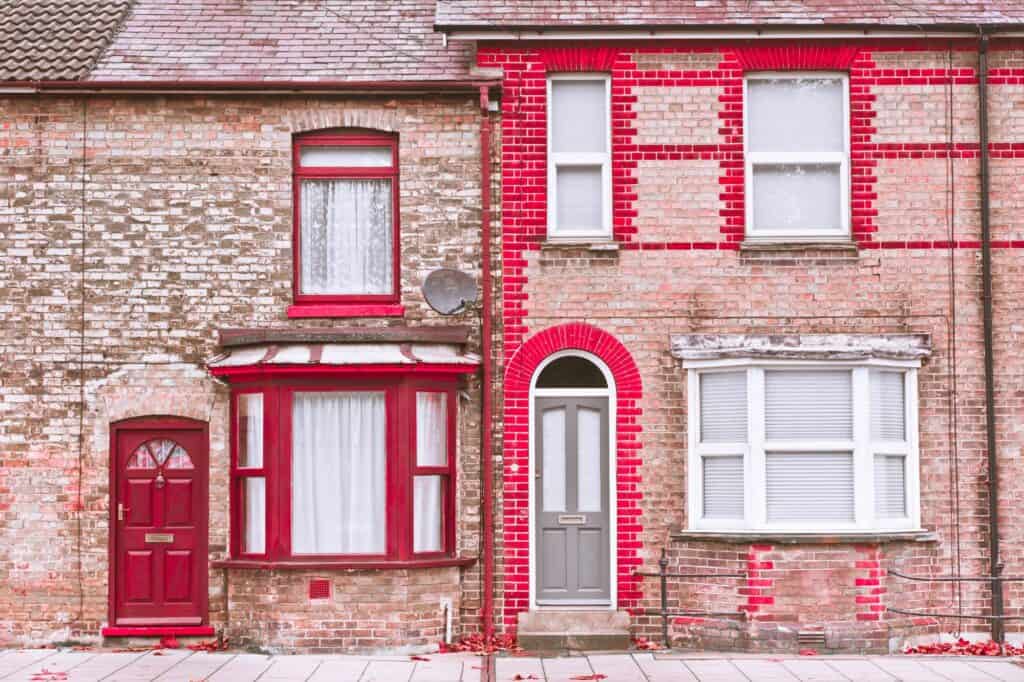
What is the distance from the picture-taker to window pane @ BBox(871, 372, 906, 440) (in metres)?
15.2

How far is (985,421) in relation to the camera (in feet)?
50.4

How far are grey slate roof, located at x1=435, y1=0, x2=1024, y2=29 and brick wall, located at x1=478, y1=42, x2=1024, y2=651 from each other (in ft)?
1.04

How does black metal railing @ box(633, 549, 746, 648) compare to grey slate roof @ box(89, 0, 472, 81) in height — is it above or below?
below

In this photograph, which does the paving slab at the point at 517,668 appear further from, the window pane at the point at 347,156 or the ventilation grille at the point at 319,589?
the window pane at the point at 347,156

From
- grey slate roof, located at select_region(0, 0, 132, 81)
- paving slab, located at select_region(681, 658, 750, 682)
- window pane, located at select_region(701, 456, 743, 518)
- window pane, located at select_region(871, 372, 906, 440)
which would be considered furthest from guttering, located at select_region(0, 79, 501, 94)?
paving slab, located at select_region(681, 658, 750, 682)

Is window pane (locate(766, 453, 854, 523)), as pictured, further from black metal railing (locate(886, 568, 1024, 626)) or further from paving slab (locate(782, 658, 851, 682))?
paving slab (locate(782, 658, 851, 682))

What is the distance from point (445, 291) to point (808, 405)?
13.0 ft

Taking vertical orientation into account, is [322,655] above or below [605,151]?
below

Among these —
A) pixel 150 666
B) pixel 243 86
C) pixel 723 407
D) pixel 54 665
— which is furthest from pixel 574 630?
pixel 243 86

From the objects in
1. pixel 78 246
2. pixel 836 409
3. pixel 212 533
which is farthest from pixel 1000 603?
pixel 78 246

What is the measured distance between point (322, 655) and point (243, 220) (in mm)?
4612

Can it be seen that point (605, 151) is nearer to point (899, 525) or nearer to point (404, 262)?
point (404, 262)

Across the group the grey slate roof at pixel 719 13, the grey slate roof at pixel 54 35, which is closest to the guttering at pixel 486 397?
the grey slate roof at pixel 719 13

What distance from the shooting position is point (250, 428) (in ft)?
50.0
